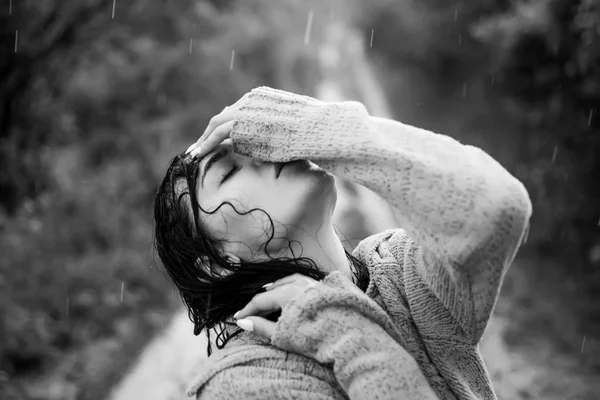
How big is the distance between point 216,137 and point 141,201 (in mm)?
7537

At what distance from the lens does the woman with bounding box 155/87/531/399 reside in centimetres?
154

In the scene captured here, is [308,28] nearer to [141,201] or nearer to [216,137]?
[141,201]

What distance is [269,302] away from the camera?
67.3 inches

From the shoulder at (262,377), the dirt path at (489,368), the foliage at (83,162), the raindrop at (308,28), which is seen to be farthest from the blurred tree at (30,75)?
the raindrop at (308,28)

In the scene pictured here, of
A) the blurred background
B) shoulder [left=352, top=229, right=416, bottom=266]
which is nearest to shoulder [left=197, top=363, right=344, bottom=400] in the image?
shoulder [left=352, top=229, right=416, bottom=266]

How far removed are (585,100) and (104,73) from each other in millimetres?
7594

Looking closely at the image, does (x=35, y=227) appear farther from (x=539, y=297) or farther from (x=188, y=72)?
(x=188, y=72)

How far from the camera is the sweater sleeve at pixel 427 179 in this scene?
4.92 feet

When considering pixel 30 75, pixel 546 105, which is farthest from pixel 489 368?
pixel 30 75

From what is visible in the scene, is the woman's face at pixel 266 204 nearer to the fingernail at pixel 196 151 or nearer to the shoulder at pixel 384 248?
the fingernail at pixel 196 151

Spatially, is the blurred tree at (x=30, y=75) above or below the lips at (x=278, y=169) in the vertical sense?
below

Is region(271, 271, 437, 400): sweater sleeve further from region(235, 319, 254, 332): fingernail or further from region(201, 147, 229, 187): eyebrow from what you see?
region(201, 147, 229, 187): eyebrow

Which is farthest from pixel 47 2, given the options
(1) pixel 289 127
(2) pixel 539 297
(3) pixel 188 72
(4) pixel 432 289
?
(3) pixel 188 72

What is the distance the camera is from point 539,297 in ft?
22.5
